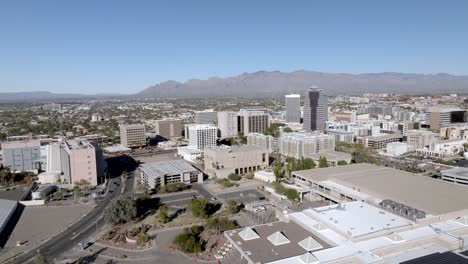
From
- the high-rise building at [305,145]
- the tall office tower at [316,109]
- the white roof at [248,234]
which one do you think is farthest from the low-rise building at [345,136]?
the white roof at [248,234]

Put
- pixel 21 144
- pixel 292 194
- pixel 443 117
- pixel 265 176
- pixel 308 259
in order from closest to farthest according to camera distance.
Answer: pixel 308 259, pixel 292 194, pixel 265 176, pixel 21 144, pixel 443 117

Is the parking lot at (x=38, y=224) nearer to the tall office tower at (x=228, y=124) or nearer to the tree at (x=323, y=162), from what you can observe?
the tree at (x=323, y=162)

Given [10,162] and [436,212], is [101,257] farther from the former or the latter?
[10,162]

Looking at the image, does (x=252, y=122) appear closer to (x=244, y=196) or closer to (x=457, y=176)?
(x=244, y=196)

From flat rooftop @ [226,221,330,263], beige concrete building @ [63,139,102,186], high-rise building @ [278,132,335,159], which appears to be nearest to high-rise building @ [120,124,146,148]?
beige concrete building @ [63,139,102,186]

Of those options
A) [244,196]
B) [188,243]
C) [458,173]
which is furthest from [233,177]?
[458,173]

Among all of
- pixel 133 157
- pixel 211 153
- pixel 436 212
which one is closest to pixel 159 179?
pixel 211 153

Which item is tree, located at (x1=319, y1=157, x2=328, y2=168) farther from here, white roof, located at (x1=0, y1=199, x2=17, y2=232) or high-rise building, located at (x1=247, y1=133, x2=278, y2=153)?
white roof, located at (x1=0, y1=199, x2=17, y2=232)
